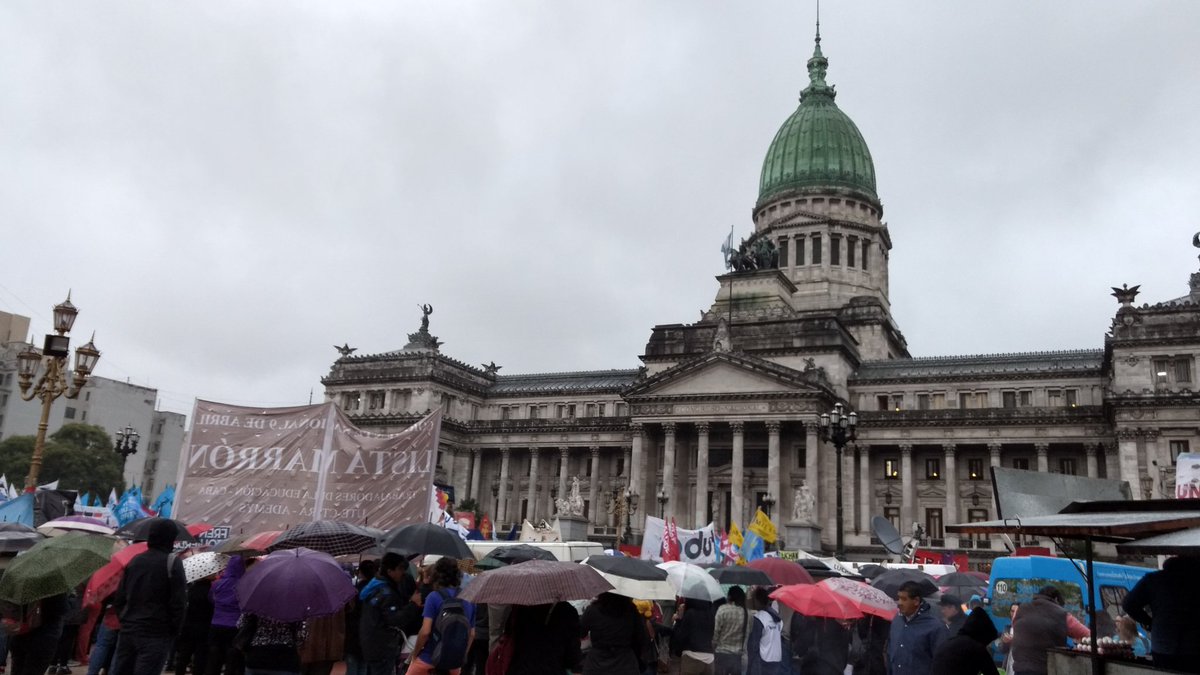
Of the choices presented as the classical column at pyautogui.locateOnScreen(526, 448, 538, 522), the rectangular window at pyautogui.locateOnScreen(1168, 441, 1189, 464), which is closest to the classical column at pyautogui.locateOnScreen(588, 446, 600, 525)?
the classical column at pyautogui.locateOnScreen(526, 448, 538, 522)

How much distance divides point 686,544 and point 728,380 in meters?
33.7

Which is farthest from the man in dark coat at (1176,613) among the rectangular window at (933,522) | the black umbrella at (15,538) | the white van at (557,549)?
the rectangular window at (933,522)

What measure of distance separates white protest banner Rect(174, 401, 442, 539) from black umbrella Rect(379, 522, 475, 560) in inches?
124

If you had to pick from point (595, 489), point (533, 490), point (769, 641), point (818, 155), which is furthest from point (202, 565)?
point (818, 155)

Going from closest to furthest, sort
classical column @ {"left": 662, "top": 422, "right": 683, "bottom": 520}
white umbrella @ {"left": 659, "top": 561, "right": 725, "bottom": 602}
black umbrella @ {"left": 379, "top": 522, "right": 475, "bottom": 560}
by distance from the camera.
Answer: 1. black umbrella @ {"left": 379, "top": 522, "right": 475, "bottom": 560}
2. white umbrella @ {"left": 659, "top": 561, "right": 725, "bottom": 602}
3. classical column @ {"left": 662, "top": 422, "right": 683, "bottom": 520}

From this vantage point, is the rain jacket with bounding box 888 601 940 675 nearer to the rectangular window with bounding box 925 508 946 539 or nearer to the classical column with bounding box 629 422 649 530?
the classical column with bounding box 629 422 649 530

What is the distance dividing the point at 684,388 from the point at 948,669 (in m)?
53.9

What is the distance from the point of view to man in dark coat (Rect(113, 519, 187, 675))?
11.5m

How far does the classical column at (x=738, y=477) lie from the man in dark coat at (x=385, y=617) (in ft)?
163

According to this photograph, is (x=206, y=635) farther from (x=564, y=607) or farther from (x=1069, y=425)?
(x=1069, y=425)

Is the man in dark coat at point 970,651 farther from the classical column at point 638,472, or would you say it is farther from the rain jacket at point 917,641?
the classical column at point 638,472

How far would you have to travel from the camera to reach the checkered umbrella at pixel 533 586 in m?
9.83

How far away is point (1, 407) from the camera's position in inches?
4035

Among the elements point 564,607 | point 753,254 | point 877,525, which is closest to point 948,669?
point 564,607
